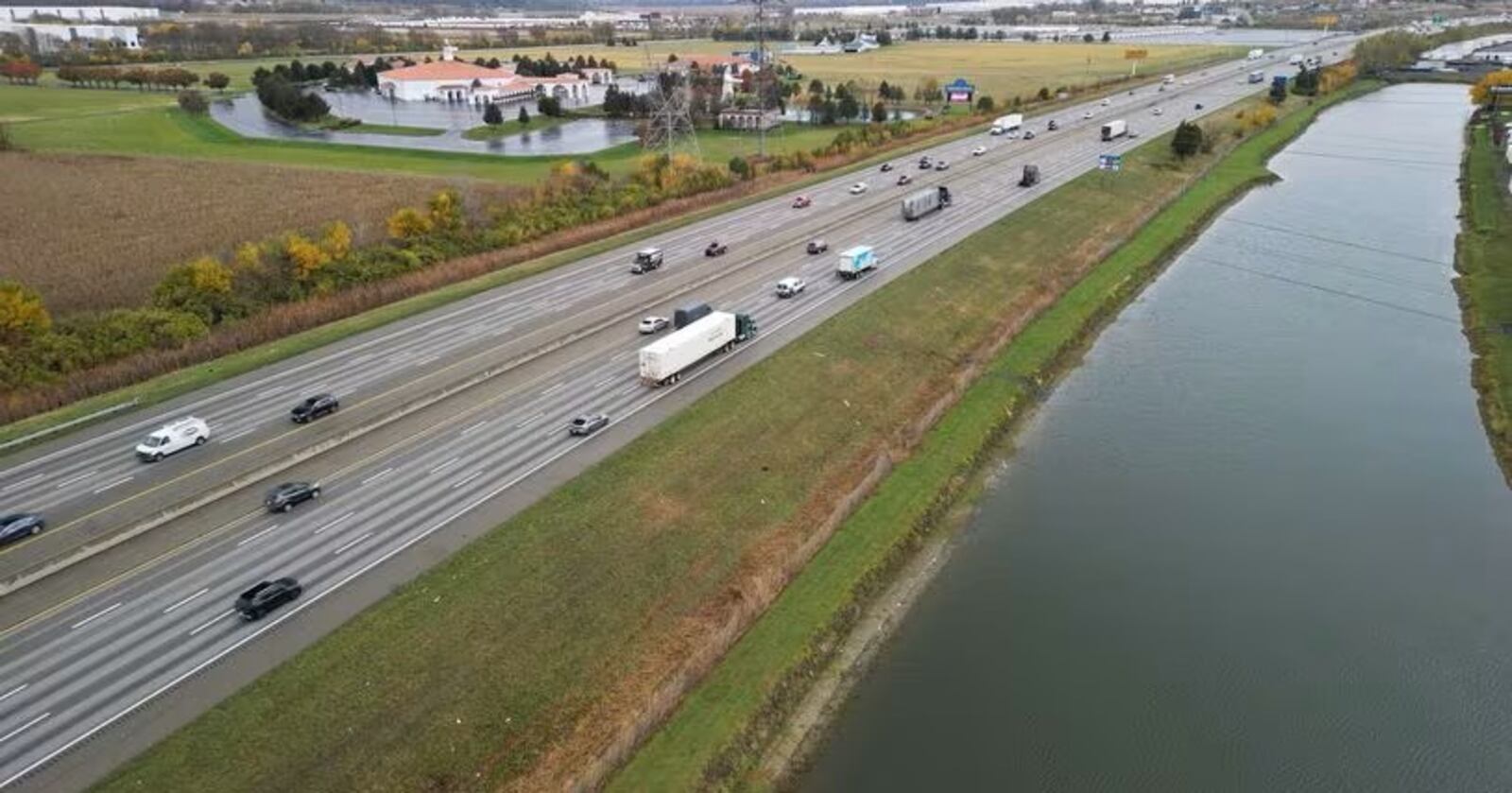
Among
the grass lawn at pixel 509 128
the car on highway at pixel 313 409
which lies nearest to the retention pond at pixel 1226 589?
the car on highway at pixel 313 409

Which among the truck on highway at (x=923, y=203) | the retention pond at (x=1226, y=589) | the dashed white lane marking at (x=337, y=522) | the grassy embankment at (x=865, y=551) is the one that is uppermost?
the truck on highway at (x=923, y=203)

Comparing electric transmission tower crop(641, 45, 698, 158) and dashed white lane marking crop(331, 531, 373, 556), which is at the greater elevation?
electric transmission tower crop(641, 45, 698, 158)

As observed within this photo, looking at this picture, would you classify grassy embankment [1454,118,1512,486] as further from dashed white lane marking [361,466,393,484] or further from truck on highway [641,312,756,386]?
dashed white lane marking [361,466,393,484]

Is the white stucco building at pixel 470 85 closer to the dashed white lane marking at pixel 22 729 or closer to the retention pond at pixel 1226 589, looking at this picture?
the retention pond at pixel 1226 589

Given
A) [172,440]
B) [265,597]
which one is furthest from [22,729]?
[172,440]

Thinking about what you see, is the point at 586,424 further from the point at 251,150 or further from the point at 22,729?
the point at 251,150

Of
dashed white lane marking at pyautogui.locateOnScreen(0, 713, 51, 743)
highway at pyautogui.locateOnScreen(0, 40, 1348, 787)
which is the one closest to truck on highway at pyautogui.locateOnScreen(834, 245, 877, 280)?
highway at pyautogui.locateOnScreen(0, 40, 1348, 787)

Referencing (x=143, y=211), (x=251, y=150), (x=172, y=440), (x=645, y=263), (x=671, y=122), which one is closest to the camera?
(x=172, y=440)
